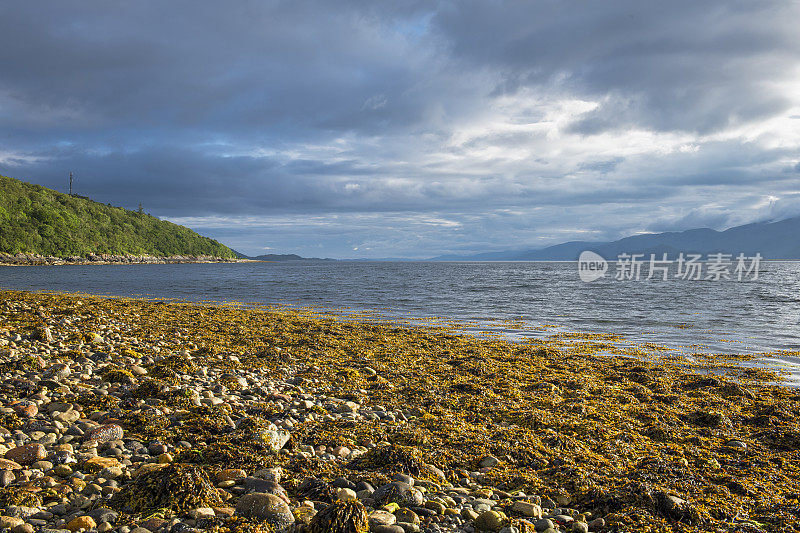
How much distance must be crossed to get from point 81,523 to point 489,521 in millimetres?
3836

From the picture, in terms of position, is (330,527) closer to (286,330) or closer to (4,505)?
(4,505)

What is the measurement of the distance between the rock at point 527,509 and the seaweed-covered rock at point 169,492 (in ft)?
10.7

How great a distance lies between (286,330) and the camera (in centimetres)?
1897

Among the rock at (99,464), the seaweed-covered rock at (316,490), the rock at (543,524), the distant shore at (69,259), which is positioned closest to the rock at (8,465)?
the rock at (99,464)

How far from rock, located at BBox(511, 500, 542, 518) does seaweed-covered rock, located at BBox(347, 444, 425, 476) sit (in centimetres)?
137

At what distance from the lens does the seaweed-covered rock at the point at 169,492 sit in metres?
4.48

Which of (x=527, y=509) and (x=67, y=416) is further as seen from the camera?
(x=67, y=416)

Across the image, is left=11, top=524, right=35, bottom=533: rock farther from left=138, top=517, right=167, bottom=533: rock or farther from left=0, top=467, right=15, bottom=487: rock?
left=0, top=467, right=15, bottom=487: rock

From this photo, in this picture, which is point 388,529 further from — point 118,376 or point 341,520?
point 118,376

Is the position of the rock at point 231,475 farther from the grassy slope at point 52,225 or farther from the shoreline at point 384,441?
the grassy slope at point 52,225

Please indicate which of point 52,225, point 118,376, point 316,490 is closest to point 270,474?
point 316,490

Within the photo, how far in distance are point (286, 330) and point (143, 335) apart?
541cm

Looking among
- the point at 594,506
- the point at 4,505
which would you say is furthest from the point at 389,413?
the point at 4,505

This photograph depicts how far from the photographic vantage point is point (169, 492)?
15.1ft
